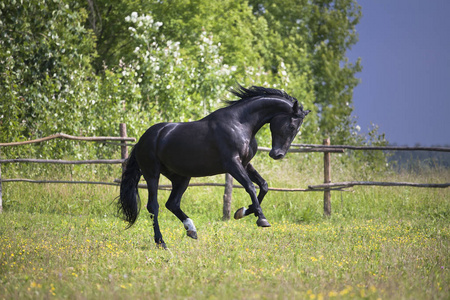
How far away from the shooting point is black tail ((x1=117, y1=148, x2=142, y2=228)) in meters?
7.74

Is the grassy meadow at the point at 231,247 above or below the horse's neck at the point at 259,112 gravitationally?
below

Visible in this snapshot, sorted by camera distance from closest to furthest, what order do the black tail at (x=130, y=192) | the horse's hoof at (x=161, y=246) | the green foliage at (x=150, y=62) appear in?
the horse's hoof at (x=161, y=246) < the black tail at (x=130, y=192) < the green foliage at (x=150, y=62)

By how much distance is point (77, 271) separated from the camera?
5.64 metres

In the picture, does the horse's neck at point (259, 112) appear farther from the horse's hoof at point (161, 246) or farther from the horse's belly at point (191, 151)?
the horse's hoof at point (161, 246)

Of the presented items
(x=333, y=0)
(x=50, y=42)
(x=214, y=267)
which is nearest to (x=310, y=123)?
(x=333, y=0)

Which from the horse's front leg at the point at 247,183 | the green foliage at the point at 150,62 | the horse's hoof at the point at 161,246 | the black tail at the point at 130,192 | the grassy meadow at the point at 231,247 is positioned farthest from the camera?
the green foliage at the point at 150,62

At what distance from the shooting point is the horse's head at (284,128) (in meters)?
6.79

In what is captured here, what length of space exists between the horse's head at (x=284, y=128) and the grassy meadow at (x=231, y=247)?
1.18 m

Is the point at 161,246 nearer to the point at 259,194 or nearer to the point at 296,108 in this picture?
the point at 259,194

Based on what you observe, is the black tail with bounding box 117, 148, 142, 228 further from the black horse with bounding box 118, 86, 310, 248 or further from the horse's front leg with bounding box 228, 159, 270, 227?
the horse's front leg with bounding box 228, 159, 270, 227

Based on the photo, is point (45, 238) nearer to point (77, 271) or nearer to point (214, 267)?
point (77, 271)

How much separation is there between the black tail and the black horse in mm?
429

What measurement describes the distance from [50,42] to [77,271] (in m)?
11.4

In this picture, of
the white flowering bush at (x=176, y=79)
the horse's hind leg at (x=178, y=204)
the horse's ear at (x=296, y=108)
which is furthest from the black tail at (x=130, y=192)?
the white flowering bush at (x=176, y=79)
